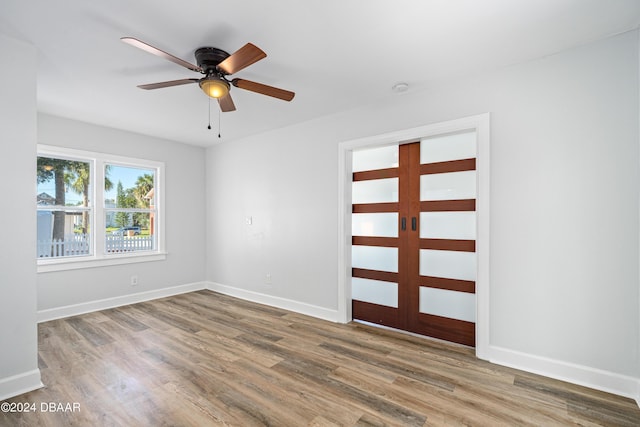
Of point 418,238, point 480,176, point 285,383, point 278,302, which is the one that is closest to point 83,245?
point 278,302

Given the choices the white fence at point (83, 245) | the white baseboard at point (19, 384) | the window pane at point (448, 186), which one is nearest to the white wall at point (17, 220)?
the white baseboard at point (19, 384)

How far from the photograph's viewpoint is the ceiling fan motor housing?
2279 millimetres

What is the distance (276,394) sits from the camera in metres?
2.20

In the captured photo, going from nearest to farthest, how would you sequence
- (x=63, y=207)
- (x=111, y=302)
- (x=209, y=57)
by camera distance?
(x=209, y=57) < (x=63, y=207) < (x=111, y=302)

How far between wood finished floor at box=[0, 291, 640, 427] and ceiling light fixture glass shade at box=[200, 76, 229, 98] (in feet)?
7.55

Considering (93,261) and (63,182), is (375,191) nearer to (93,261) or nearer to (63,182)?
(93,261)

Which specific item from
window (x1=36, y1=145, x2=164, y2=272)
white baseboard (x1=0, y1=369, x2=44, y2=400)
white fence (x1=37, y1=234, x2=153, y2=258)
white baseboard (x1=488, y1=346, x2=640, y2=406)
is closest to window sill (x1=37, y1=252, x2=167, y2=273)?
window (x1=36, y1=145, x2=164, y2=272)

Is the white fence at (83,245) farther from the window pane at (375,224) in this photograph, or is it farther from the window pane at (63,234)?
the window pane at (375,224)

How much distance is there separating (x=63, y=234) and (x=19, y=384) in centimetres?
239

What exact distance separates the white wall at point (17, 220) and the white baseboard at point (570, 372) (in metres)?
3.78

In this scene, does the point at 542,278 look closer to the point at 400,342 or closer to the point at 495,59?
the point at 400,342

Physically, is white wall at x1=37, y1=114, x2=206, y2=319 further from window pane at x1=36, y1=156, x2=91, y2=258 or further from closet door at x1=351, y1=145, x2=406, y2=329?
closet door at x1=351, y1=145, x2=406, y2=329

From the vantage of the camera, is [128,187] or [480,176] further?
[128,187]

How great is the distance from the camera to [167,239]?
5043 millimetres
